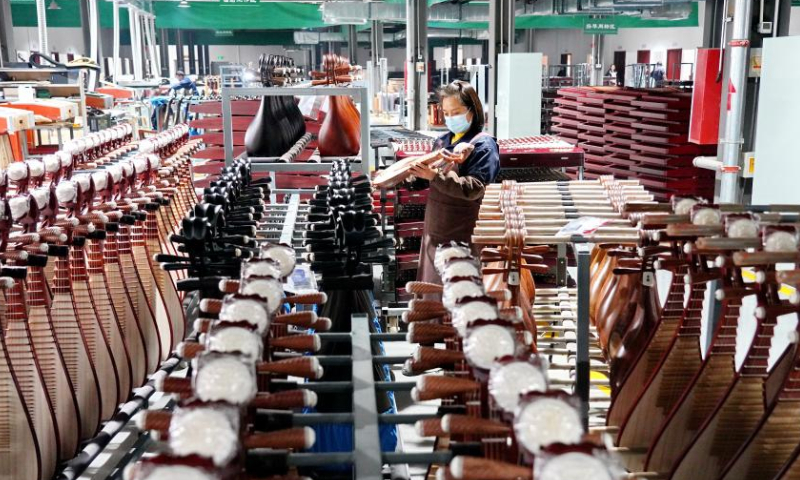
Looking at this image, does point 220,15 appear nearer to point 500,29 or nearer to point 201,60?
point 500,29

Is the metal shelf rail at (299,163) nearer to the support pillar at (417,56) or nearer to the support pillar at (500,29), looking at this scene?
the support pillar at (500,29)

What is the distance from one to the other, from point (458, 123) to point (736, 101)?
193 cm

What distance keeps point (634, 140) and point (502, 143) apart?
173 inches

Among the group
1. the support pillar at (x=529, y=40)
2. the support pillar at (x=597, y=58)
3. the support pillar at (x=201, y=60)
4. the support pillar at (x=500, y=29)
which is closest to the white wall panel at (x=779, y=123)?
the support pillar at (x=500, y=29)

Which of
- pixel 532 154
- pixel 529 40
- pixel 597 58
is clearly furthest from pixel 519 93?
pixel 529 40

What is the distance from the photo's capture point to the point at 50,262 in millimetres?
2674

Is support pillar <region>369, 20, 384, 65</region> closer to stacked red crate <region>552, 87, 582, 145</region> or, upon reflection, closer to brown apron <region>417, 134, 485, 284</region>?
stacked red crate <region>552, 87, 582, 145</region>

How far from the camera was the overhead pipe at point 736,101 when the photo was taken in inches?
187

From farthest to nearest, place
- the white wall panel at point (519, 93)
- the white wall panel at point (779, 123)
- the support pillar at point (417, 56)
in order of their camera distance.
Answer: the support pillar at point (417, 56), the white wall panel at point (519, 93), the white wall panel at point (779, 123)

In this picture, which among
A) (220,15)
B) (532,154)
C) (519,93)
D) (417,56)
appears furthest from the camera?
(220,15)

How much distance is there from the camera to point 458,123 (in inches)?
157

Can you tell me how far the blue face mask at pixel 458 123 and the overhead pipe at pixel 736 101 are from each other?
1.86 meters

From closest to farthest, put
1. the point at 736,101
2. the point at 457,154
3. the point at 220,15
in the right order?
the point at 457,154
the point at 736,101
the point at 220,15

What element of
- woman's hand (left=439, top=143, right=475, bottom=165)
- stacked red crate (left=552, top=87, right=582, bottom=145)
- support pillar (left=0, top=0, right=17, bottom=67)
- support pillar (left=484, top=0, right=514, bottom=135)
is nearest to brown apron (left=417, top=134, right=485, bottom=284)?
woman's hand (left=439, top=143, right=475, bottom=165)
